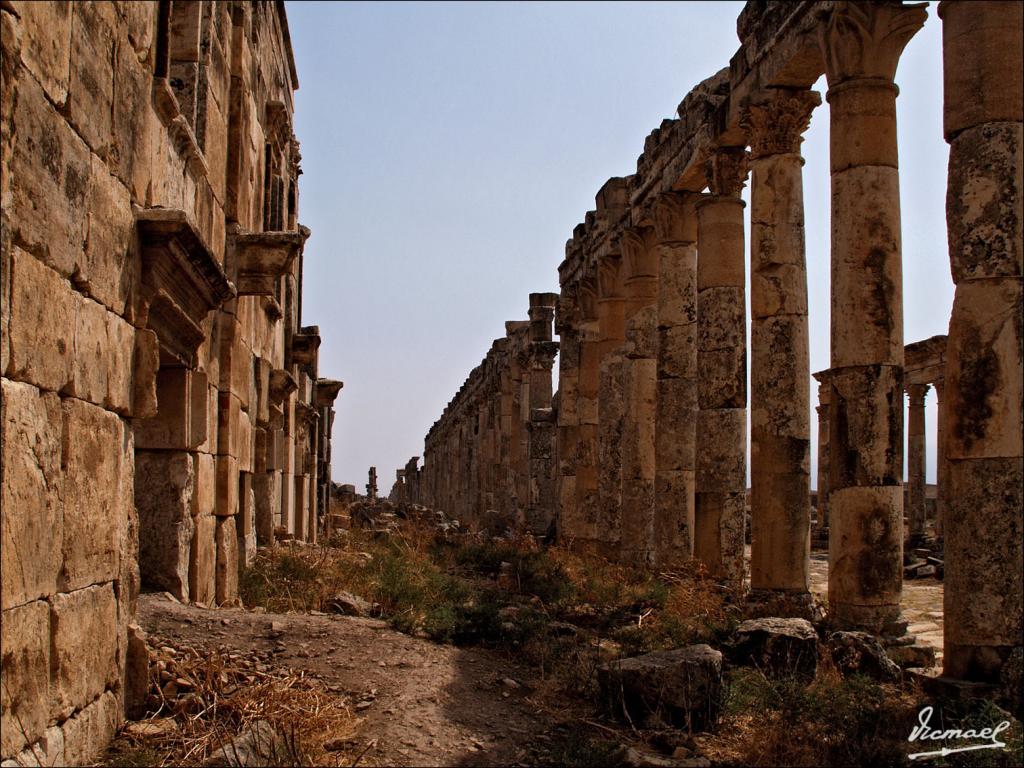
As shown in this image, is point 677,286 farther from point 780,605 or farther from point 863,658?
point 863,658

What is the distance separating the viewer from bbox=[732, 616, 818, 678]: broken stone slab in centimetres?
881

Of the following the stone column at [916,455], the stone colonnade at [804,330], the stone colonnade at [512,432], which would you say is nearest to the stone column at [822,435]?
the stone column at [916,455]

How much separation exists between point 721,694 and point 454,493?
147 ft

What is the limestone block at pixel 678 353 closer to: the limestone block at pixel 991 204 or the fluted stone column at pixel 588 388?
the fluted stone column at pixel 588 388

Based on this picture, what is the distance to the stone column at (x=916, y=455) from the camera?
30672 millimetres

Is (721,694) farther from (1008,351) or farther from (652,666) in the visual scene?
(1008,351)

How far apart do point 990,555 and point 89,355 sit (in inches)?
280

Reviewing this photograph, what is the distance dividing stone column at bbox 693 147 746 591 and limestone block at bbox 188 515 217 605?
7316mm

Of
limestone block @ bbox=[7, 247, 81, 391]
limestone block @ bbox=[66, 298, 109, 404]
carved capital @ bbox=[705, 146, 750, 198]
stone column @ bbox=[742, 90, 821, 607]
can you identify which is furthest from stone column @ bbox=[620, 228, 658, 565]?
limestone block @ bbox=[7, 247, 81, 391]

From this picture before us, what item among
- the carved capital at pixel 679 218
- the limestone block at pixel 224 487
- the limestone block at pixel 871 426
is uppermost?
the carved capital at pixel 679 218

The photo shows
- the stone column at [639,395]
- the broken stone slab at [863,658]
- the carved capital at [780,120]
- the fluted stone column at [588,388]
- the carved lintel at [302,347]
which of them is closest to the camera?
the broken stone slab at [863,658]

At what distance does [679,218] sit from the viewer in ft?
54.9

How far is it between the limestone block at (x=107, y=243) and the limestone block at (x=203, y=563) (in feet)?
10.5

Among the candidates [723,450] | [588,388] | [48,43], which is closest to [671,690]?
[48,43]
